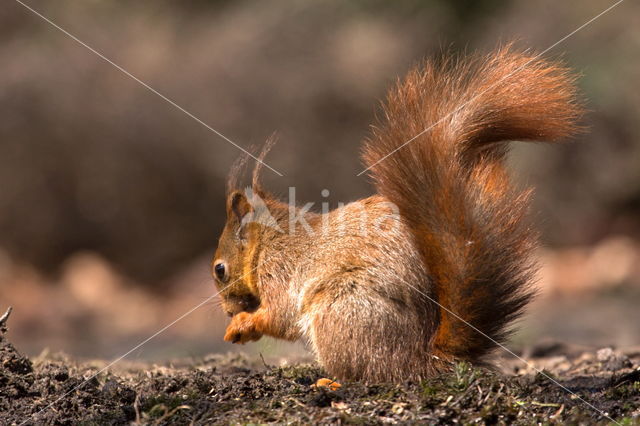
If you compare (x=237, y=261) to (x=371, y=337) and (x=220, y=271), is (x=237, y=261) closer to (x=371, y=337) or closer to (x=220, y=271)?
(x=220, y=271)

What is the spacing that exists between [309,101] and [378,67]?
864mm

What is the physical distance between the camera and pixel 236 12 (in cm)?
920

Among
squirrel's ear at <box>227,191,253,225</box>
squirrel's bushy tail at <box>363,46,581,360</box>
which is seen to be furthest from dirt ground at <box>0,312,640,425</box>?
squirrel's ear at <box>227,191,253,225</box>

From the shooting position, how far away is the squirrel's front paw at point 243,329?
116 inches

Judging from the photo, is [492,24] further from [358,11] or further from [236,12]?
[236,12]

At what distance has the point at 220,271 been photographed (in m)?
3.24

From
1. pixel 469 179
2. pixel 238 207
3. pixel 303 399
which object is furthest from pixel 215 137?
pixel 303 399

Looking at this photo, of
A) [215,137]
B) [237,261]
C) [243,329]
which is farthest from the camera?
[215,137]

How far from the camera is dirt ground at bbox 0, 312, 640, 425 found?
2.27 metres

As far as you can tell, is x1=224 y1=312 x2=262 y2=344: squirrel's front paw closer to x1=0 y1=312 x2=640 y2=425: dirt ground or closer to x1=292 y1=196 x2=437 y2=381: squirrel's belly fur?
x1=0 y1=312 x2=640 y2=425: dirt ground

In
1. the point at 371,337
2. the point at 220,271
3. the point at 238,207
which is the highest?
the point at 238,207

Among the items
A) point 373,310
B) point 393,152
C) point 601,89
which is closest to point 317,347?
point 373,310

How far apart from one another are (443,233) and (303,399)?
737 mm

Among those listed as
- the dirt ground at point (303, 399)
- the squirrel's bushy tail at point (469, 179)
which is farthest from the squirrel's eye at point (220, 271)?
the squirrel's bushy tail at point (469, 179)
